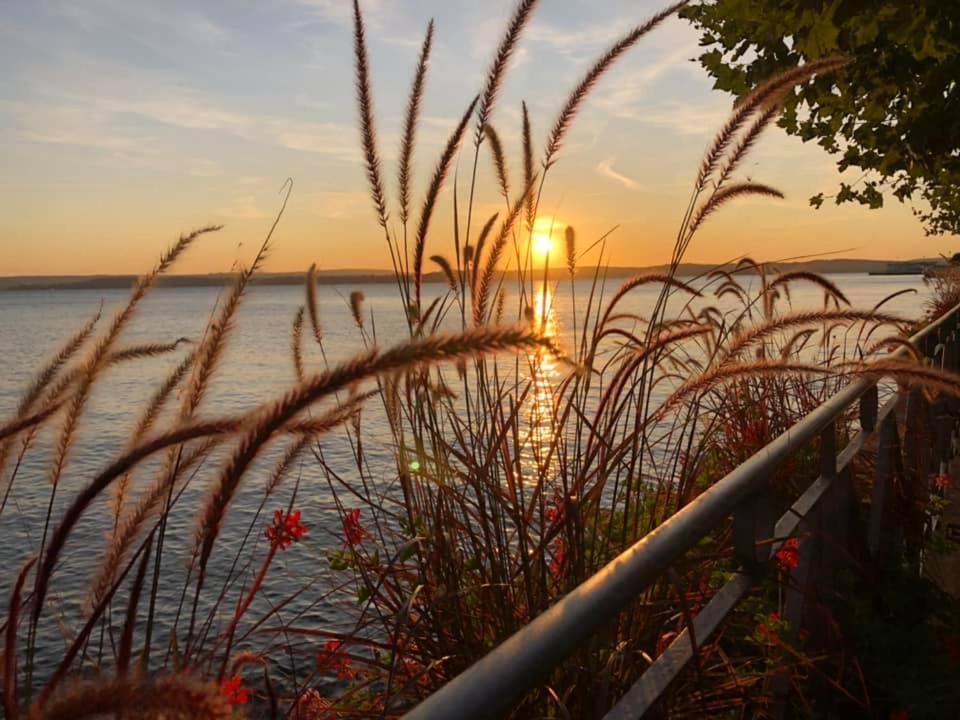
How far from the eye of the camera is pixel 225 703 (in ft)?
2.46

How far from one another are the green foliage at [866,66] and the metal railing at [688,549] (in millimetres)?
2098

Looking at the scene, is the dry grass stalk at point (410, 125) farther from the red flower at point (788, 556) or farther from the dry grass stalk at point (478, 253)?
the red flower at point (788, 556)

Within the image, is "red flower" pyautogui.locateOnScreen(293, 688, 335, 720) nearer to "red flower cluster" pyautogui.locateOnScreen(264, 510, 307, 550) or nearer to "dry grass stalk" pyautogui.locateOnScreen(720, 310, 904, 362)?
"red flower cluster" pyautogui.locateOnScreen(264, 510, 307, 550)

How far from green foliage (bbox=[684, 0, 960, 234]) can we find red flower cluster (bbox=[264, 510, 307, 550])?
10.2ft

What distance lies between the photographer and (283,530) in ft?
8.59

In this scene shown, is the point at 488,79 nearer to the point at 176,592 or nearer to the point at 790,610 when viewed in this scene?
the point at 790,610

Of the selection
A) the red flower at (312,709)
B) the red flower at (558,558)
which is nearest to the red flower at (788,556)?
the red flower at (558,558)

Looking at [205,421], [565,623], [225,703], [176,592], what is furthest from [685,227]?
[176,592]

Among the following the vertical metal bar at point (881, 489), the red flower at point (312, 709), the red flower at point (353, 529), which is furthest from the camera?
the vertical metal bar at point (881, 489)

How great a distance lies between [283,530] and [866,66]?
235 inches

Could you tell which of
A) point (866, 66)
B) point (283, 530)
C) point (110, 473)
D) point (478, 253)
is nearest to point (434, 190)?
point (478, 253)

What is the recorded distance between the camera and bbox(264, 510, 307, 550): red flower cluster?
2.51 metres

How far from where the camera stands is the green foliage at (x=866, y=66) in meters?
5.39

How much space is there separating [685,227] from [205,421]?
1.70 metres
